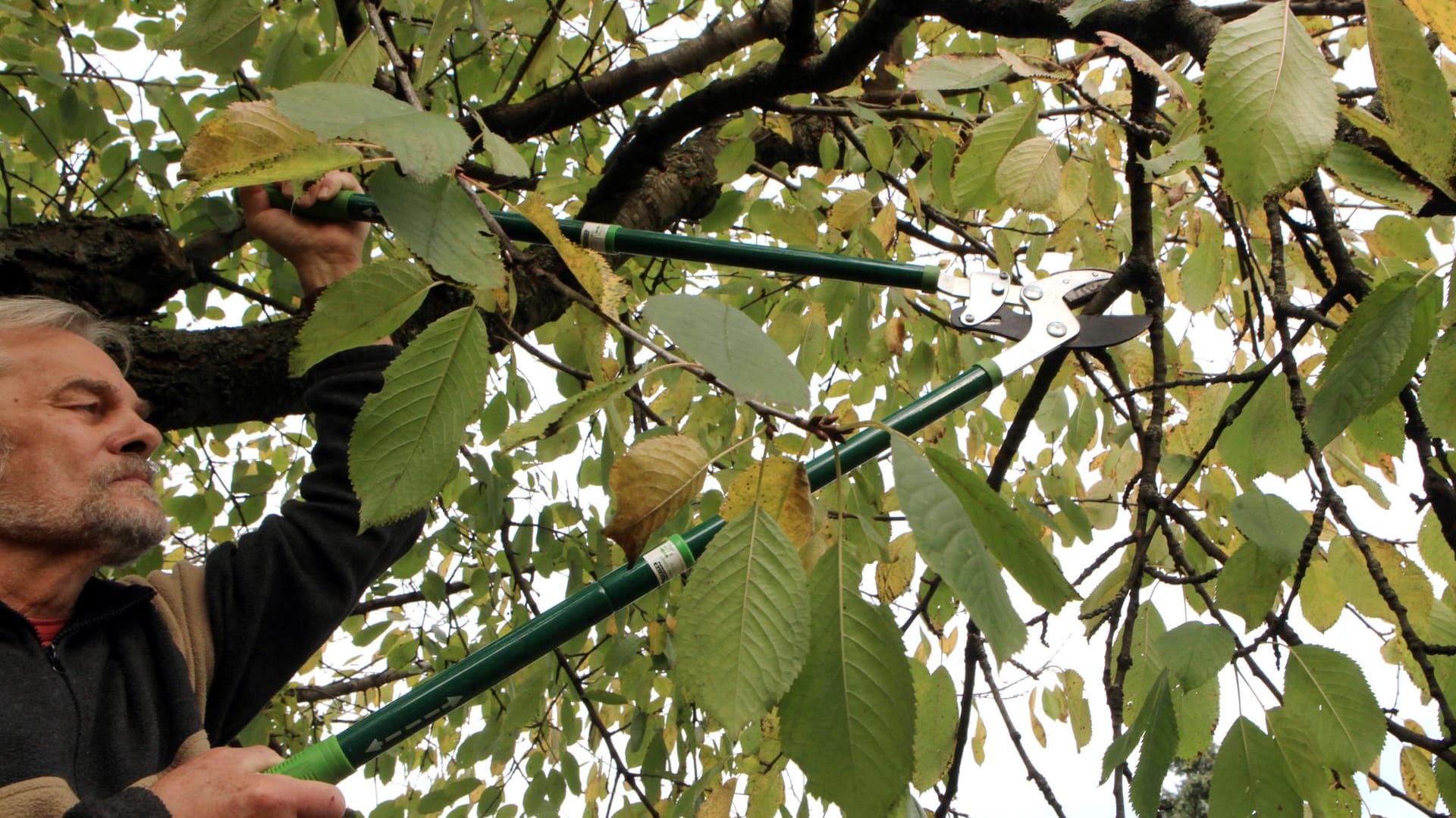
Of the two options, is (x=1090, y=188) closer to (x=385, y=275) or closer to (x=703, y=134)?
(x=703, y=134)

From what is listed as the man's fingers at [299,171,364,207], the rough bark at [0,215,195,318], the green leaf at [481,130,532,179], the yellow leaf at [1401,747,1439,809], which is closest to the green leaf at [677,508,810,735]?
the green leaf at [481,130,532,179]

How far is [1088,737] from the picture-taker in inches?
98.0

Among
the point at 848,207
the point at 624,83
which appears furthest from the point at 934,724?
the point at 624,83

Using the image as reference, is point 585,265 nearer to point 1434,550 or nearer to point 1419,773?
point 1434,550

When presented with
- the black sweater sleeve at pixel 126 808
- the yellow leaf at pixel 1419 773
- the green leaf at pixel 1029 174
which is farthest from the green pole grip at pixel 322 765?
the yellow leaf at pixel 1419 773

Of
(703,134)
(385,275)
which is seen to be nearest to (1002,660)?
(385,275)

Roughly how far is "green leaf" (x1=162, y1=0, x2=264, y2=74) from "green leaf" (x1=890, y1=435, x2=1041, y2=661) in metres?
1.04

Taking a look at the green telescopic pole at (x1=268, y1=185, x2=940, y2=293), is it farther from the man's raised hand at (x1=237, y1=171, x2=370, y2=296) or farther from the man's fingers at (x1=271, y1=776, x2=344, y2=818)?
the man's fingers at (x1=271, y1=776, x2=344, y2=818)

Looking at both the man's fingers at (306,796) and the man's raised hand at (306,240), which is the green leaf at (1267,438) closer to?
the man's fingers at (306,796)

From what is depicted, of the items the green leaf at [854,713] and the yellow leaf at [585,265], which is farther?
the yellow leaf at [585,265]

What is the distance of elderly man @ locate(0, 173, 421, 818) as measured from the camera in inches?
52.1

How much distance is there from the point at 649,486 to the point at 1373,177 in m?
0.57

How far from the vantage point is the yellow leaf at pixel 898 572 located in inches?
73.1

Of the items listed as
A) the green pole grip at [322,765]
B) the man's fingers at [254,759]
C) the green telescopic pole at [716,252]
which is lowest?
the green pole grip at [322,765]
